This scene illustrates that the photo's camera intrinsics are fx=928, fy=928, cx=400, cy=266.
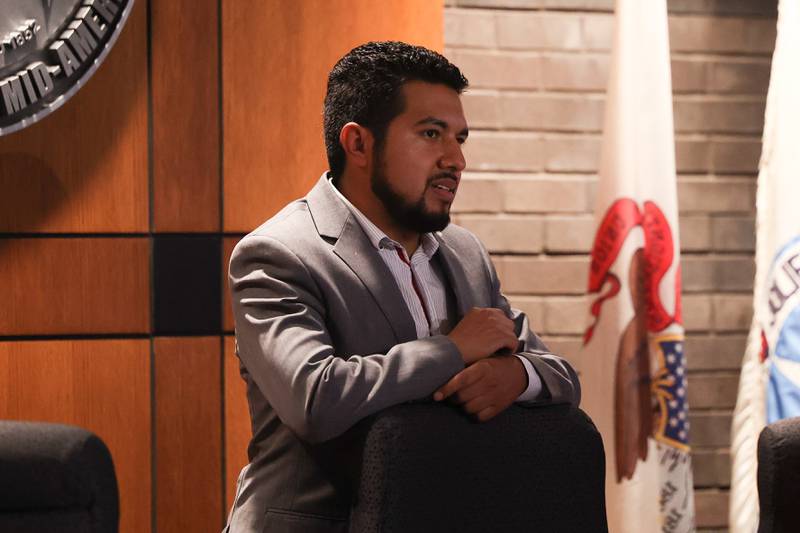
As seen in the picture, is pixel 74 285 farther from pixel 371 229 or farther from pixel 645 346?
pixel 645 346

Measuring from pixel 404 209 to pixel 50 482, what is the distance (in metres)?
0.90

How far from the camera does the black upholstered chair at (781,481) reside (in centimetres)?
111

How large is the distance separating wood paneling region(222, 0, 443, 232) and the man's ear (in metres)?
0.77

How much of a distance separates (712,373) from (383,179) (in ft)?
4.88

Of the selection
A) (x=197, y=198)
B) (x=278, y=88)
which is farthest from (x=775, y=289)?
(x=197, y=198)

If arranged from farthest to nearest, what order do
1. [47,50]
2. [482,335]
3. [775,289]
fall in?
[775,289] → [47,50] → [482,335]

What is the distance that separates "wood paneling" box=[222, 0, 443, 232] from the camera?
2441mm

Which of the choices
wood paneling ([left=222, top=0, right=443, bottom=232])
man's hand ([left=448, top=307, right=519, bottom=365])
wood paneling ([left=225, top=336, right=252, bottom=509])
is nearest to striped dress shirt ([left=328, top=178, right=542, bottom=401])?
man's hand ([left=448, top=307, right=519, bottom=365])

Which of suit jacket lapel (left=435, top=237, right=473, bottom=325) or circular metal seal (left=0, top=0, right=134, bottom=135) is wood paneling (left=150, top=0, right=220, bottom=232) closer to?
circular metal seal (left=0, top=0, right=134, bottom=135)

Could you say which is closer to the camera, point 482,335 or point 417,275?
point 482,335

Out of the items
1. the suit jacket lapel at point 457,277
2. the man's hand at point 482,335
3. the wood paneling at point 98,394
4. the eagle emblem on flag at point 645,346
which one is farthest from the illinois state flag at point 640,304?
the wood paneling at point 98,394

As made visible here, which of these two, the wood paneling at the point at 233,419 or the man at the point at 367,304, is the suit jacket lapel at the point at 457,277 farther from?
the wood paneling at the point at 233,419

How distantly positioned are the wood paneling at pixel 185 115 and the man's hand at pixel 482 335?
1087 mm

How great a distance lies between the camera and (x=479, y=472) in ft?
4.08
